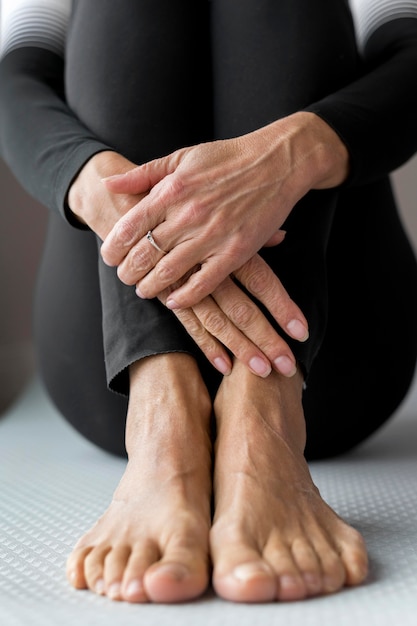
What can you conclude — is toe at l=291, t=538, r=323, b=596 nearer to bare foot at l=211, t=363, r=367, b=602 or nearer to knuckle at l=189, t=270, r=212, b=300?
bare foot at l=211, t=363, r=367, b=602

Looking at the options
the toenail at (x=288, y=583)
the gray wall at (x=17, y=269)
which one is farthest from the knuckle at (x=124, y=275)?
the gray wall at (x=17, y=269)

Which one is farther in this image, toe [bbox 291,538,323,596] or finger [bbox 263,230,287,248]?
finger [bbox 263,230,287,248]

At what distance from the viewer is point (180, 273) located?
75 centimetres

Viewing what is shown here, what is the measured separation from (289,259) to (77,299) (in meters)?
0.32

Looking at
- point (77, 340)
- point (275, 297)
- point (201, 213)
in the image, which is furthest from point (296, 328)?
point (77, 340)

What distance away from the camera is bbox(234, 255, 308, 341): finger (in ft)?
2.45

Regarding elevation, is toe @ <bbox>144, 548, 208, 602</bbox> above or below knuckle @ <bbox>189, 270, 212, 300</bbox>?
below

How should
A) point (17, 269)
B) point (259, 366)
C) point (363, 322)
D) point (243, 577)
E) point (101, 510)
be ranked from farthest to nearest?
point (17, 269), point (363, 322), point (101, 510), point (259, 366), point (243, 577)

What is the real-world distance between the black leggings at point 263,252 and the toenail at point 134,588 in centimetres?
23

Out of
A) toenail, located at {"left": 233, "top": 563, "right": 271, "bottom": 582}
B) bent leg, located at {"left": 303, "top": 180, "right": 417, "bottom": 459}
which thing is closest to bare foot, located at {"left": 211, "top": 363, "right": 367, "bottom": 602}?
toenail, located at {"left": 233, "top": 563, "right": 271, "bottom": 582}

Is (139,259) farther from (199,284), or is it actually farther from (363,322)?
(363,322)

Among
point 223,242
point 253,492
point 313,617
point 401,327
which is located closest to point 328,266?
point 401,327

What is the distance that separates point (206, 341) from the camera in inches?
30.0

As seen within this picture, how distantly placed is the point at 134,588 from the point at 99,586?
0.12 ft
